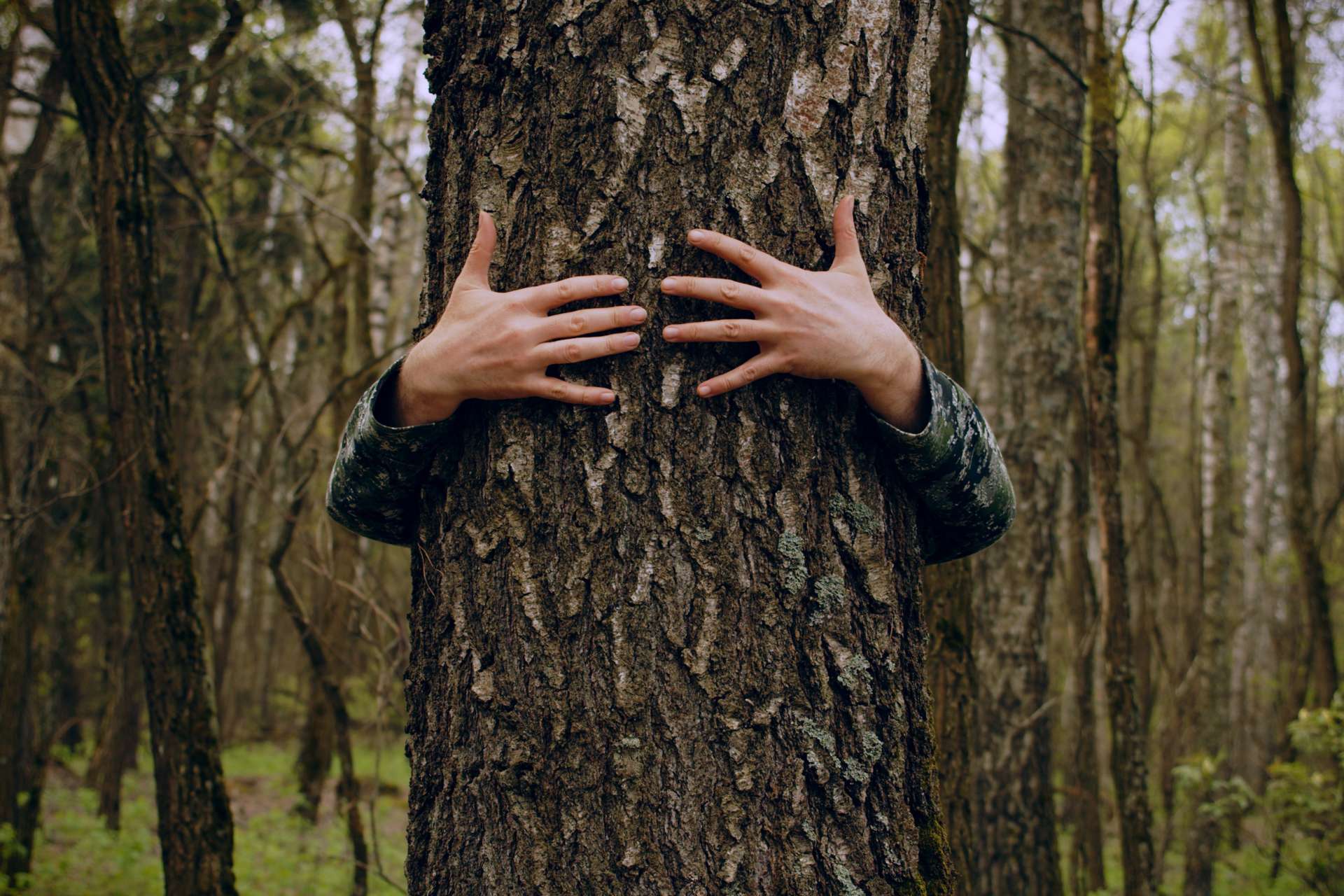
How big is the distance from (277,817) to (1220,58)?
16.6m

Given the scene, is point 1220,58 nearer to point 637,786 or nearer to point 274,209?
point 274,209

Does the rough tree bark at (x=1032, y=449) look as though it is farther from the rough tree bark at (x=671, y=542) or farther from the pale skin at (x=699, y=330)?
the pale skin at (x=699, y=330)

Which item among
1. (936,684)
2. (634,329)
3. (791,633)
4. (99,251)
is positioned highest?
(99,251)

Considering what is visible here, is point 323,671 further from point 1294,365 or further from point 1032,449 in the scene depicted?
Result: point 1294,365

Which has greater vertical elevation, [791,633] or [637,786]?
[791,633]

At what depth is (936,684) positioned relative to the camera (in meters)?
3.08

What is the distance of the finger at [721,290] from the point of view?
Result: 1.37m

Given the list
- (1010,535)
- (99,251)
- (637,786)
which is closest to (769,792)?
(637,786)

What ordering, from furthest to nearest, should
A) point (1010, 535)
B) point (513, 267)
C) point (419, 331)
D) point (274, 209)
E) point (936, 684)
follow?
1. point (274, 209)
2. point (1010, 535)
3. point (936, 684)
4. point (419, 331)
5. point (513, 267)

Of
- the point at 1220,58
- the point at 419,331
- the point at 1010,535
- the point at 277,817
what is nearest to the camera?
the point at 419,331

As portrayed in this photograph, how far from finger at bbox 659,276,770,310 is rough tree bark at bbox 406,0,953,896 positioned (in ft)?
0.15

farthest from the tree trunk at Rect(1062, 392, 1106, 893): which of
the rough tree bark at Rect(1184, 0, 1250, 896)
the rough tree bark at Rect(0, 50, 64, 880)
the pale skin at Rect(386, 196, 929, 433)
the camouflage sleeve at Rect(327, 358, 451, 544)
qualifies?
the rough tree bark at Rect(0, 50, 64, 880)

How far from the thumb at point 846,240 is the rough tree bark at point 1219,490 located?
7166mm

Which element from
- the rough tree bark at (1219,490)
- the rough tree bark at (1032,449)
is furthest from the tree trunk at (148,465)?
the rough tree bark at (1219,490)
